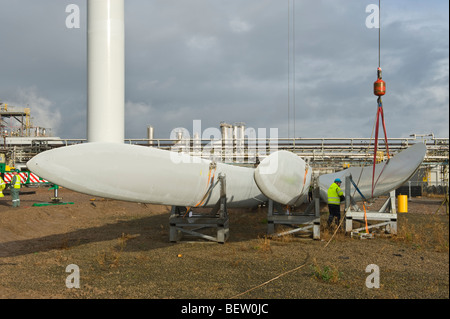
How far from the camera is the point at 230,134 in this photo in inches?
832

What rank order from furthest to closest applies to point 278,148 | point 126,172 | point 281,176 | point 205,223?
point 278,148 < point 205,223 < point 281,176 < point 126,172

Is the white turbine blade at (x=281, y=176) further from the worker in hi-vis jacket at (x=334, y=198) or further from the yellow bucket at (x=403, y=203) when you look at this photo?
the yellow bucket at (x=403, y=203)

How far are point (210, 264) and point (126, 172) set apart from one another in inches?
86.0

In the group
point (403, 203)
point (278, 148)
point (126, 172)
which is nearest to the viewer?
point (126, 172)

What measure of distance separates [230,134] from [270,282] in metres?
16.3

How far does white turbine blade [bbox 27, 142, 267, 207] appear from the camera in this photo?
5004mm

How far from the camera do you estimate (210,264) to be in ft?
20.3

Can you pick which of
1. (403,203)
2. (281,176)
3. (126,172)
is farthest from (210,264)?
(403,203)

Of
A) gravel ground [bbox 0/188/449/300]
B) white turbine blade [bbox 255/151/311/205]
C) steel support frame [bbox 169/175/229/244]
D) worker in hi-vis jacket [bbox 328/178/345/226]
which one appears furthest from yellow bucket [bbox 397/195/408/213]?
steel support frame [bbox 169/175/229/244]

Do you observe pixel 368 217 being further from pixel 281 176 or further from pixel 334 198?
pixel 281 176

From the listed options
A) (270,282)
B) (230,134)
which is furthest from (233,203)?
(230,134)

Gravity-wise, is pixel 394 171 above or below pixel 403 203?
above

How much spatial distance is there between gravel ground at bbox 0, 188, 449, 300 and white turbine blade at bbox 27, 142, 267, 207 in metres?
1.24

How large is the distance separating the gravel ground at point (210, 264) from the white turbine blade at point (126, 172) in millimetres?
1244
